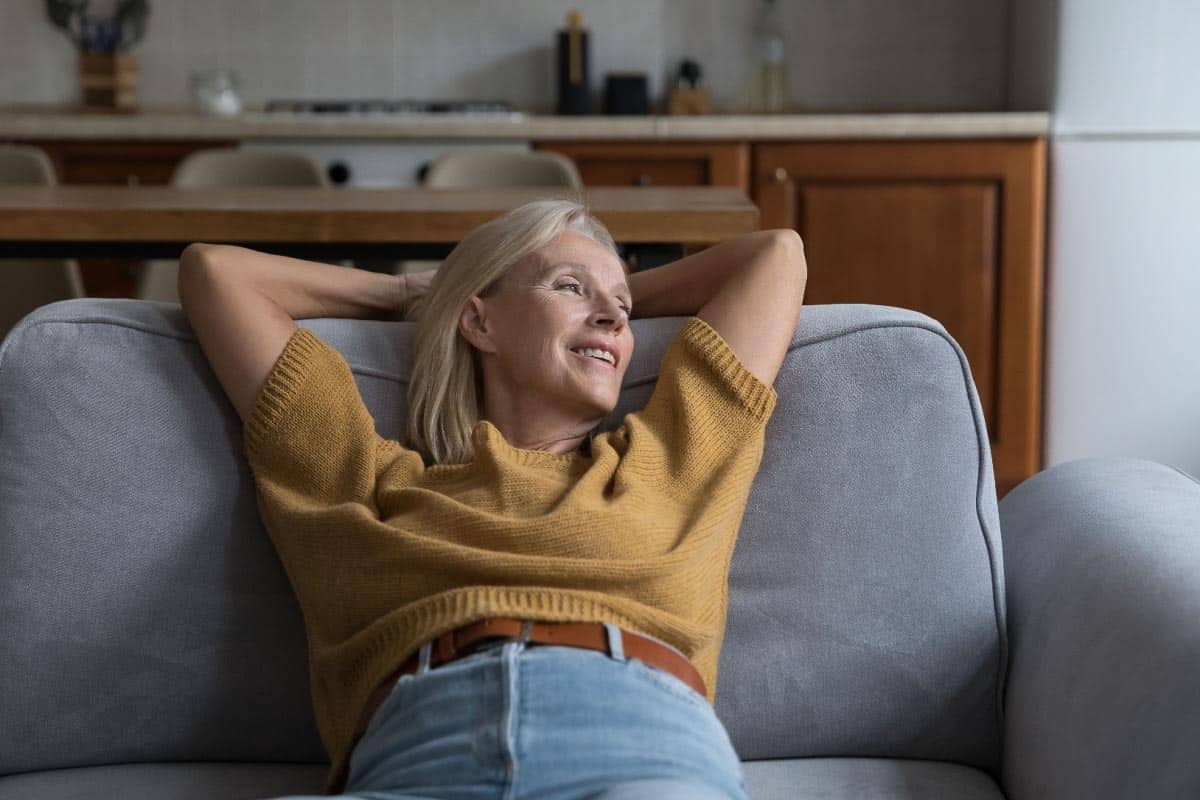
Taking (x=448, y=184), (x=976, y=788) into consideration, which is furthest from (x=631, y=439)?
(x=448, y=184)

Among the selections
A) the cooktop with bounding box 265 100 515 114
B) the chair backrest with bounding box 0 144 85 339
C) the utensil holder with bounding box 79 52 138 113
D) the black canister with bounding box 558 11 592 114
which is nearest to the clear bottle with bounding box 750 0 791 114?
the black canister with bounding box 558 11 592 114

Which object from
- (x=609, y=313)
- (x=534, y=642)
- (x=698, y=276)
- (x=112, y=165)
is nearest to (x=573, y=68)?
(x=112, y=165)

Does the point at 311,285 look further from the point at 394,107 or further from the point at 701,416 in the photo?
the point at 394,107

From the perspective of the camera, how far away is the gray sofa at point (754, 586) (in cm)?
138

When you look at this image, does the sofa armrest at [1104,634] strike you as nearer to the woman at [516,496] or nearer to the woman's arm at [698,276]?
the woman at [516,496]

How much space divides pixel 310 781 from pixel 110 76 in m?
3.58

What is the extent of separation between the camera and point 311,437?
1.43m

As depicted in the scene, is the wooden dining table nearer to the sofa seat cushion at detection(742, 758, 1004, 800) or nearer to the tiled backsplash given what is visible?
the sofa seat cushion at detection(742, 758, 1004, 800)

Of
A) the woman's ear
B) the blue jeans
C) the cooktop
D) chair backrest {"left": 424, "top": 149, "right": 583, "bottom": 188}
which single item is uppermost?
the cooktop

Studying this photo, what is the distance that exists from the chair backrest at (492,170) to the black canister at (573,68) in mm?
863

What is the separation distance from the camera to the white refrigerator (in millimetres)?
3348

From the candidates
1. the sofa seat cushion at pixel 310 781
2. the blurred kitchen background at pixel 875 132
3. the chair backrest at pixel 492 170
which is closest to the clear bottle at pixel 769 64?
the blurred kitchen background at pixel 875 132

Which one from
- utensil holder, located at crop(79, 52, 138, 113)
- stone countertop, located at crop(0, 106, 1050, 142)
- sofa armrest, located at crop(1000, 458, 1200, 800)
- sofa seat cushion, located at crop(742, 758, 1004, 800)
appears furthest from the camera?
utensil holder, located at crop(79, 52, 138, 113)

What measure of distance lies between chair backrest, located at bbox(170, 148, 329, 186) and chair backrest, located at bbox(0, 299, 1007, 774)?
2.05 m
